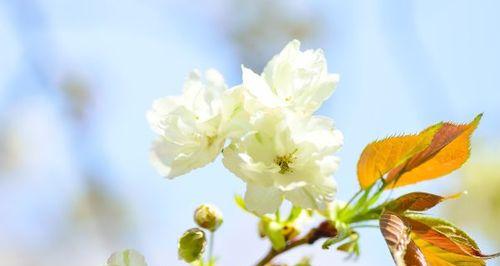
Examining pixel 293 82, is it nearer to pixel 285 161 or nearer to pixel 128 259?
pixel 285 161

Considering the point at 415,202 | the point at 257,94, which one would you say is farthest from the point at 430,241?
the point at 257,94

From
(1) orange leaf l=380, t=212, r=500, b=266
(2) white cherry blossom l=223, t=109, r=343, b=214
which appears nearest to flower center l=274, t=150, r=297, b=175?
(2) white cherry blossom l=223, t=109, r=343, b=214

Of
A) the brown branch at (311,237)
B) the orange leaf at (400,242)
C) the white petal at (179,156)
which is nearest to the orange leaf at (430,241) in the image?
the orange leaf at (400,242)

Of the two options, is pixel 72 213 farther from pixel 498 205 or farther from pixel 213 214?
pixel 213 214

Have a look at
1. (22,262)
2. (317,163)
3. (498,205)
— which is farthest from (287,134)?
(22,262)

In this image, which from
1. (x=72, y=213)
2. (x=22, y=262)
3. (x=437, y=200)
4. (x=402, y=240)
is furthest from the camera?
(x=22, y=262)

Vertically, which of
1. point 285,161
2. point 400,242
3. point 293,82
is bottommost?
point 400,242

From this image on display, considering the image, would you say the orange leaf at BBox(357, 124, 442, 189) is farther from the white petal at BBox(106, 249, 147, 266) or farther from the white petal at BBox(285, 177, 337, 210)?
the white petal at BBox(106, 249, 147, 266)
